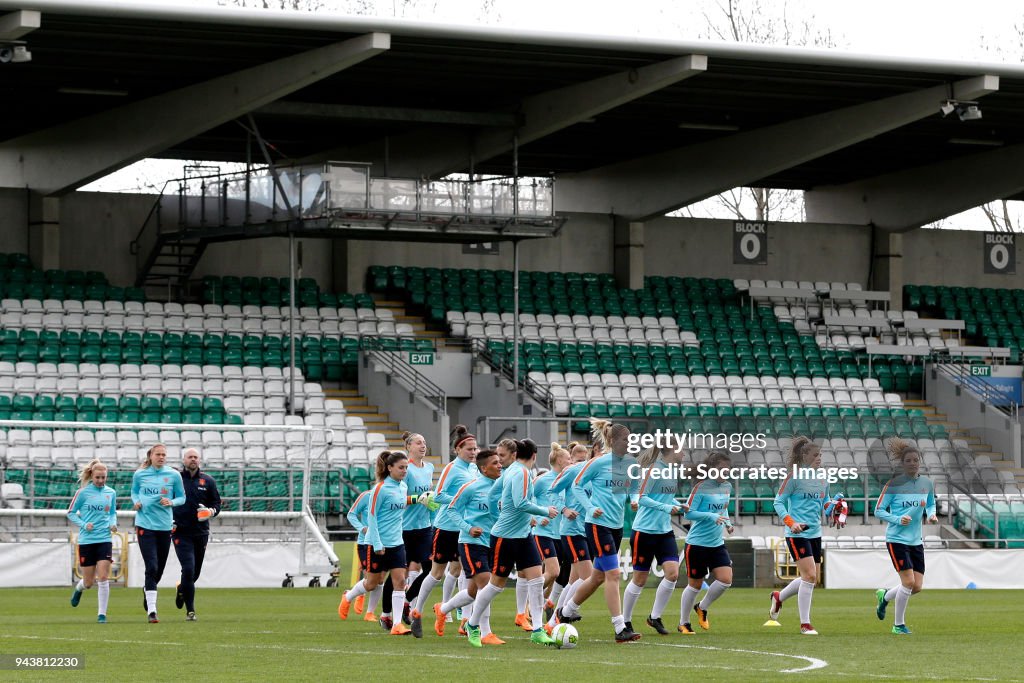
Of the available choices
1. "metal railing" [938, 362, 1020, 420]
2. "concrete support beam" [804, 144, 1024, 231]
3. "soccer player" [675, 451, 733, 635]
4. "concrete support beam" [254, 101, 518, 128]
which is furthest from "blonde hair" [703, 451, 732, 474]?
"concrete support beam" [804, 144, 1024, 231]

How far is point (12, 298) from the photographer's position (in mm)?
34781

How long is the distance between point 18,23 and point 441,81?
8720 millimetres

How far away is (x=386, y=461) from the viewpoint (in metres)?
17.2

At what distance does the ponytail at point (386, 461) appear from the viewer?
17108 mm

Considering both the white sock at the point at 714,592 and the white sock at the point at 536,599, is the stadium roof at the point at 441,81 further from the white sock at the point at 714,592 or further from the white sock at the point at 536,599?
the white sock at the point at 536,599

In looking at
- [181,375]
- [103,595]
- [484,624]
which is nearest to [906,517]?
[484,624]

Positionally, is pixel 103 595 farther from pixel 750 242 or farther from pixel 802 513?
pixel 750 242

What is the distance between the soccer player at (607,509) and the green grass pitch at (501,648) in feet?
1.15

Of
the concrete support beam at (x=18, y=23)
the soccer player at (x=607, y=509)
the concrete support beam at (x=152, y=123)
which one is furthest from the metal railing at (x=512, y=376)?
the soccer player at (x=607, y=509)

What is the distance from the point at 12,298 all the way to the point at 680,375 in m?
13.7

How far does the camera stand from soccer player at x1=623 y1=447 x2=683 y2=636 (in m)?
16.7

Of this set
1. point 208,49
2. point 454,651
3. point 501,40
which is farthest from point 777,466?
point 208,49

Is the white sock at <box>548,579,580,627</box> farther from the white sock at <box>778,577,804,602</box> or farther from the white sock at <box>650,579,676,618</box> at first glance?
the white sock at <box>778,577,804,602</box>

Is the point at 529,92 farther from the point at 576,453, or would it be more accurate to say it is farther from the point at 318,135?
the point at 576,453
